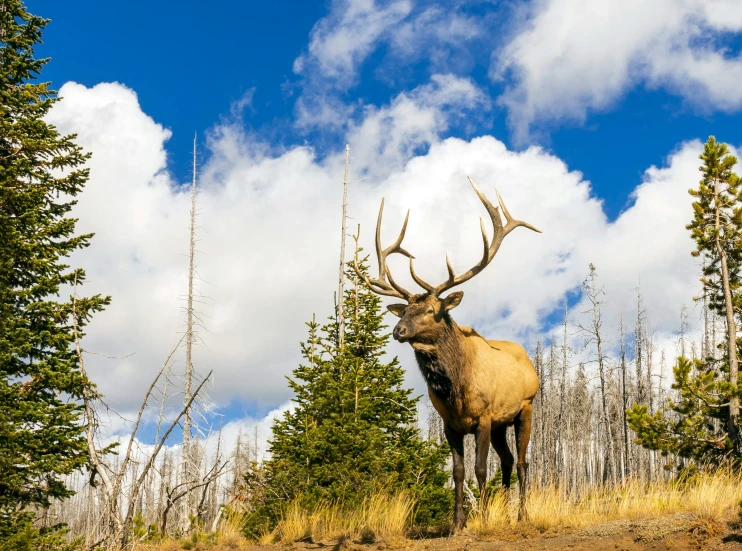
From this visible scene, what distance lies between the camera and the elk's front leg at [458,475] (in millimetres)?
8008

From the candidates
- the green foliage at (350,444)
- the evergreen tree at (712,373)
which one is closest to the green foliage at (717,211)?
the evergreen tree at (712,373)

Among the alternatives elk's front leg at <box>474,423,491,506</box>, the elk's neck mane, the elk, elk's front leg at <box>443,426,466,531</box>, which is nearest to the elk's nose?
the elk

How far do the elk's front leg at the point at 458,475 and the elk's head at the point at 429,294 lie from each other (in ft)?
4.23

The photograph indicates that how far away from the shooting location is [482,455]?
804 centimetres

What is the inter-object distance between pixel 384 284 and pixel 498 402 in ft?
7.50

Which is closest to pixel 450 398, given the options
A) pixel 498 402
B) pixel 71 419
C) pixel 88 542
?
pixel 498 402

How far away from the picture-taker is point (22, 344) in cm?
1108

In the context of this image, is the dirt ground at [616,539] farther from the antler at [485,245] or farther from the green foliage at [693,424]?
the green foliage at [693,424]

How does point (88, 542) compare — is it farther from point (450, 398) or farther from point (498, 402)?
point (498, 402)

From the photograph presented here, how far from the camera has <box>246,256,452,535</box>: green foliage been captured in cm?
1204

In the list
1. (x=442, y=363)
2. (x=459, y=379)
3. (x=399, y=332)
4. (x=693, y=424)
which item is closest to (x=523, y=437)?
(x=459, y=379)

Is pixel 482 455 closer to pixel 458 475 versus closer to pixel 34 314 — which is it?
pixel 458 475

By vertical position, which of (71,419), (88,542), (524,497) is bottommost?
(88,542)

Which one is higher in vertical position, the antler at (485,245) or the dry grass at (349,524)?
the antler at (485,245)
